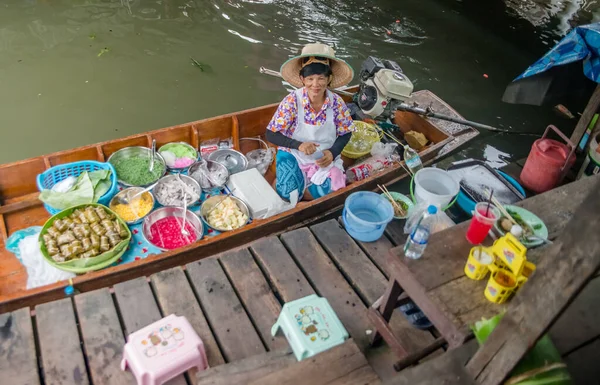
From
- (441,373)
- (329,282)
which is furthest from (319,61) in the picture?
(441,373)

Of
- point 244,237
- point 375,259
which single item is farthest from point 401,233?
point 244,237

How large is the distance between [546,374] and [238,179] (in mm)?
3268

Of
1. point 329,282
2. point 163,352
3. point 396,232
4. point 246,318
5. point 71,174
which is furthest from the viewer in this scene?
point 71,174

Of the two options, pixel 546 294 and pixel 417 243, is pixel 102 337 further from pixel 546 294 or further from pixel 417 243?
pixel 546 294

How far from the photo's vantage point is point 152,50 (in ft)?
23.0

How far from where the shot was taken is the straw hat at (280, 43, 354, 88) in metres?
3.90

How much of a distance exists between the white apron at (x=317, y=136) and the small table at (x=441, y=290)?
2.01 metres

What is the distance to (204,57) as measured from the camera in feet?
23.4

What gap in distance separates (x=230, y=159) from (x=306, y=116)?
105 cm

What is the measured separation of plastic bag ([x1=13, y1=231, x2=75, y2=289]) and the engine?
10.9ft

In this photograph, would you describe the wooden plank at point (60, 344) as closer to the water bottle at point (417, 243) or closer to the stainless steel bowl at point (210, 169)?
the stainless steel bowl at point (210, 169)

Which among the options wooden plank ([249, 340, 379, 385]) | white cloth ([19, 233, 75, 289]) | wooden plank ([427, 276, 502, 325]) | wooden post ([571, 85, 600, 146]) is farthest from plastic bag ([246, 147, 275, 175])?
wooden post ([571, 85, 600, 146])

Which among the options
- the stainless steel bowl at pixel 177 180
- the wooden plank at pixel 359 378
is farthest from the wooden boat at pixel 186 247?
the wooden plank at pixel 359 378

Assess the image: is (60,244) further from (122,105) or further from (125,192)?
(122,105)
